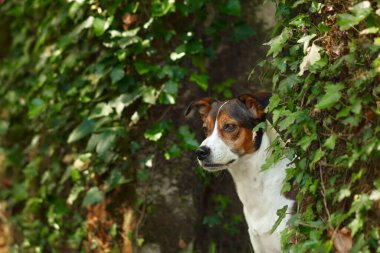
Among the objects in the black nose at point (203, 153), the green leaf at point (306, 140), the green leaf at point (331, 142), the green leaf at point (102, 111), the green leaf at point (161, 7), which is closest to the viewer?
the green leaf at point (331, 142)

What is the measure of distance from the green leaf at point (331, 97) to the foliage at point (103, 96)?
2544 millimetres

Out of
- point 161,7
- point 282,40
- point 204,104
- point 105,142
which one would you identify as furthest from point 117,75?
point 282,40

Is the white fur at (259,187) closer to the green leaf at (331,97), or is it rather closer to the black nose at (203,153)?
the black nose at (203,153)

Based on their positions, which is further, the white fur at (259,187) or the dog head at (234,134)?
the dog head at (234,134)

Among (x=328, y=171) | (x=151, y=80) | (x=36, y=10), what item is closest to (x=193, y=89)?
(x=151, y=80)

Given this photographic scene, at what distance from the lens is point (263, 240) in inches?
192

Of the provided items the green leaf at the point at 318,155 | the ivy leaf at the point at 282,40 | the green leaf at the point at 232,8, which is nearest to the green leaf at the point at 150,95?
the green leaf at the point at 232,8

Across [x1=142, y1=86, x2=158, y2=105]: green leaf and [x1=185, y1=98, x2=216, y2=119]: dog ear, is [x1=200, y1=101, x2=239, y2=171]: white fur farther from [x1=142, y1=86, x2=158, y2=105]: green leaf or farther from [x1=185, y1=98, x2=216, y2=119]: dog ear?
[x1=142, y1=86, x2=158, y2=105]: green leaf

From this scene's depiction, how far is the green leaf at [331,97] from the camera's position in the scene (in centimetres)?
355

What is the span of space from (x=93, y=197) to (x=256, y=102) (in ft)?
6.34

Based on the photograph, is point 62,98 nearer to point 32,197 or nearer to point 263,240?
point 32,197

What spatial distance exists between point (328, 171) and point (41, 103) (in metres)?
3.78

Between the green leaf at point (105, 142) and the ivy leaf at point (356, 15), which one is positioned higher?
the ivy leaf at point (356, 15)

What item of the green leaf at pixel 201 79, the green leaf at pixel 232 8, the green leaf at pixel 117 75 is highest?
the green leaf at pixel 232 8
